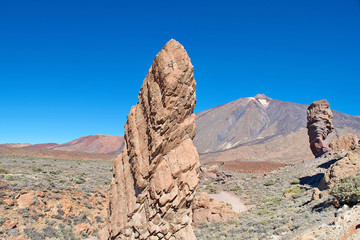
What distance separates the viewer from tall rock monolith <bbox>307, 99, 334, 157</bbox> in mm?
29156

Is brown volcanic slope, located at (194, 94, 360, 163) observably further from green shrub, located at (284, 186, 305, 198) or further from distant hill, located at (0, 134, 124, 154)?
green shrub, located at (284, 186, 305, 198)

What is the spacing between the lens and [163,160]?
656 centimetres

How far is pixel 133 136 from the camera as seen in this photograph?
6988 millimetres

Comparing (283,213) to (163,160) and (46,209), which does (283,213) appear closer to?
(163,160)

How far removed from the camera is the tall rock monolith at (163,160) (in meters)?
6.34

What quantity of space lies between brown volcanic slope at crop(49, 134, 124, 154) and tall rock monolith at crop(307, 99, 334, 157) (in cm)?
10695

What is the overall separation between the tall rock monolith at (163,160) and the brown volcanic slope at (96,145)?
405 ft

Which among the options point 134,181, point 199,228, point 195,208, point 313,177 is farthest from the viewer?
point 313,177

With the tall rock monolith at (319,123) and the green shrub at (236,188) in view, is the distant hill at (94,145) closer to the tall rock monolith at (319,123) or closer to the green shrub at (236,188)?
the green shrub at (236,188)

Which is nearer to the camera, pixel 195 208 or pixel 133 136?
pixel 133 136

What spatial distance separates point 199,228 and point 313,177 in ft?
46.5

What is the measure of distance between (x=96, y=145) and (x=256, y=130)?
80610mm

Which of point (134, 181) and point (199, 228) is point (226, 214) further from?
point (134, 181)

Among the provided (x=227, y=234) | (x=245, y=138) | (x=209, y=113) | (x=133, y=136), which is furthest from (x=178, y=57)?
(x=209, y=113)
